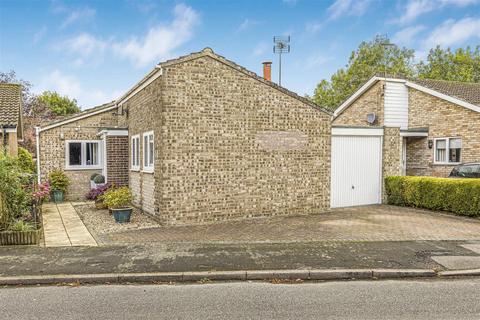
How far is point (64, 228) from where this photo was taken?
10.3 meters

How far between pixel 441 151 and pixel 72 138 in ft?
52.3

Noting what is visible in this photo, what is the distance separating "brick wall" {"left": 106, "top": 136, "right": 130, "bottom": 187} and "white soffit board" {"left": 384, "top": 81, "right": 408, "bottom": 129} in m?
11.9

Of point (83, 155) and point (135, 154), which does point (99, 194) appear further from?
point (83, 155)

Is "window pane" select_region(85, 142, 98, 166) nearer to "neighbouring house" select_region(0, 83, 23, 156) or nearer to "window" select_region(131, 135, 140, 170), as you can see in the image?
"neighbouring house" select_region(0, 83, 23, 156)

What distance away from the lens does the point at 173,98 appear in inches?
410

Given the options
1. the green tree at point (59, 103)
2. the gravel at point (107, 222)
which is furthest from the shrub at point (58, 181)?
the green tree at point (59, 103)

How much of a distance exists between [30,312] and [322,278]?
4311 mm

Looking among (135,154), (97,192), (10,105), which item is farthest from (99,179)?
(10,105)

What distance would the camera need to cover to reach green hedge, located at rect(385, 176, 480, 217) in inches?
455

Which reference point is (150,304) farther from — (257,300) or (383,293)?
(383,293)

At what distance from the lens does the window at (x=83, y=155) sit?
53.7 ft

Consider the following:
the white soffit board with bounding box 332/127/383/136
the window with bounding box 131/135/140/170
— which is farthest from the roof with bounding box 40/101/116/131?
the white soffit board with bounding box 332/127/383/136

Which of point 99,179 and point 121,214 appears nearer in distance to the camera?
point 121,214

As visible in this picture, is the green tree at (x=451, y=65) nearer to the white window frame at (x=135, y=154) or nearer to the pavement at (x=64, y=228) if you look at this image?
the white window frame at (x=135, y=154)
